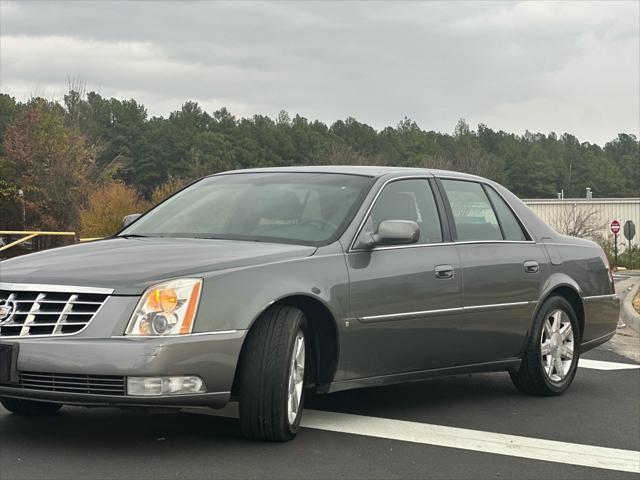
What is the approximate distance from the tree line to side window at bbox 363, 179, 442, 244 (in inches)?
2025

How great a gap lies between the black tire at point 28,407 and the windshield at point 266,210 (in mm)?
1175

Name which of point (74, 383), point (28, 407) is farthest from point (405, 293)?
point (28, 407)

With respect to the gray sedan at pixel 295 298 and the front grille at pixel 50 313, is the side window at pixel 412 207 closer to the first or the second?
the gray sedan at pixel 295 298

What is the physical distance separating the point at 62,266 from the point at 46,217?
71708 mm

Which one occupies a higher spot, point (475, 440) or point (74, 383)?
point (74, 383)

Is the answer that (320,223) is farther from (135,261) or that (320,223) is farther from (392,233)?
(135,261)

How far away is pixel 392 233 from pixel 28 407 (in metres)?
2.31

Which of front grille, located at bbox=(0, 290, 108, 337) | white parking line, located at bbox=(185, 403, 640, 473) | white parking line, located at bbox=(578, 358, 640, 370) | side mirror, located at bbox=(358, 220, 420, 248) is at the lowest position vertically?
white parking line, located at bbox=(578, 358, 640, 370)

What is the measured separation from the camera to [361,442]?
19.2 ft

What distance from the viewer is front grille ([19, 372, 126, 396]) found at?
5.11 m

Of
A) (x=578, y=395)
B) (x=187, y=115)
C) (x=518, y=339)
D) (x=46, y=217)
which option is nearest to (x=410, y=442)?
(x=518, y=339)

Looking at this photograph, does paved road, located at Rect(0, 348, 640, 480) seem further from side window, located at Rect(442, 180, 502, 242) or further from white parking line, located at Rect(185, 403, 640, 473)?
side window, located at Rect(442, 180, 502, 242)

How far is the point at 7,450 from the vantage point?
5.37 metres

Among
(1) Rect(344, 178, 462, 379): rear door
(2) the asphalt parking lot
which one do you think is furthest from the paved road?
(1) Rect(344, 178, 462, 379): rear door
